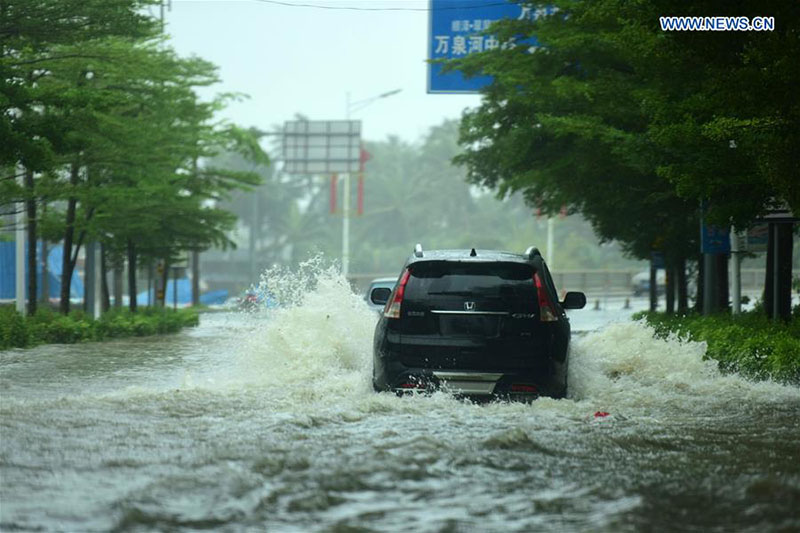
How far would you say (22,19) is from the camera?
21.9 metres

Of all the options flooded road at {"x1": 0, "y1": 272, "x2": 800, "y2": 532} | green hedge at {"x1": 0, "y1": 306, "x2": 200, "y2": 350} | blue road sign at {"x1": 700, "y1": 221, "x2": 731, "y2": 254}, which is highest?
blue road sign at {"x1": 700, "y1": 221, "x2": 731, "y2": 254}

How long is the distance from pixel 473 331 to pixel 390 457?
3.20 metres

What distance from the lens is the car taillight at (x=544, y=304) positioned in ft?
39.6

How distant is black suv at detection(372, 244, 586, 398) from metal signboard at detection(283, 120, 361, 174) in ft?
185

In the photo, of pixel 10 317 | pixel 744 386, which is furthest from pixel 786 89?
pixel 10 317

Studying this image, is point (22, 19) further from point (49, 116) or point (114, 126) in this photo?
point (114, 126)

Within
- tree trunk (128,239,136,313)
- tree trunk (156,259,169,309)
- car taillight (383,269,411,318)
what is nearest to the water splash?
car taillight (383,269,411,318)

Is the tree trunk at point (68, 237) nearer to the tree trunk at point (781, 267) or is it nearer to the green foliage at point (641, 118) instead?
the green foliage at point (641, 118)

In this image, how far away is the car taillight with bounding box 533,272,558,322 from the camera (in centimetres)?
1207

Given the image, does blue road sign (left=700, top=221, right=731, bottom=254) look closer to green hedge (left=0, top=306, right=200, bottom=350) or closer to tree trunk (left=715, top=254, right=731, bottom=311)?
tree trunk (left=715, top=254, right=731, bottom=311)

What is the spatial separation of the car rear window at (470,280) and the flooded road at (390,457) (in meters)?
0.99

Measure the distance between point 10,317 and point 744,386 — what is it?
16299 millimetres

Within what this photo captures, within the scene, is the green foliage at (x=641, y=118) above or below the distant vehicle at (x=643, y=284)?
above

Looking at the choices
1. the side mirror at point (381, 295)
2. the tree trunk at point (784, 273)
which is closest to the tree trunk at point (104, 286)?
the tree trunk at point (784, 273)
